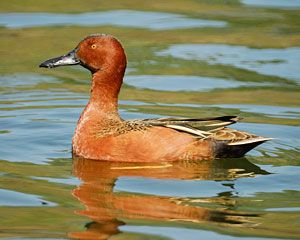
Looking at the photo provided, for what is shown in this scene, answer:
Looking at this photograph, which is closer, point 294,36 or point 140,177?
point 140,177

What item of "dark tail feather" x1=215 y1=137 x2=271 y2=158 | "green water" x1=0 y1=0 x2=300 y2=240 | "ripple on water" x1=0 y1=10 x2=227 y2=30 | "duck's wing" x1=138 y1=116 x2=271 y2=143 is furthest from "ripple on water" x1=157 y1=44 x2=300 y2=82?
"duck's wing" x1=138 y1=116 x2=271 y2=143

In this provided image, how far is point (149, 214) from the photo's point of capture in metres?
8.98

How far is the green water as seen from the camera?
8.88 metres

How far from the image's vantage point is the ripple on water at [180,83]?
556 inches

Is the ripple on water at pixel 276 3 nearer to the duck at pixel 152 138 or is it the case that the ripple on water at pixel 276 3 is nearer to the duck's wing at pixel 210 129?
the duck at pixel 152 138

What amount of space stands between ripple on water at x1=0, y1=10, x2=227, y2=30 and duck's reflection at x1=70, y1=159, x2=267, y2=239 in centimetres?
600

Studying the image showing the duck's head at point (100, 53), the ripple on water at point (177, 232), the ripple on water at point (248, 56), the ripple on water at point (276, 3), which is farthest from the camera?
the ripple on water at point (276, 3)

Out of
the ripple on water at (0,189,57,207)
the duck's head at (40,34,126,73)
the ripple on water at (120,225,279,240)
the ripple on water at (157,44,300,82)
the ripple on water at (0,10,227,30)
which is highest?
the duck's head at (40,34,126,73)

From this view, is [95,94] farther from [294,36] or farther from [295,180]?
[294,36]

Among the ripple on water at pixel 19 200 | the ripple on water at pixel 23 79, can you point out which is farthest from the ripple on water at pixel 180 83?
the ripple on water at pixel 19 200

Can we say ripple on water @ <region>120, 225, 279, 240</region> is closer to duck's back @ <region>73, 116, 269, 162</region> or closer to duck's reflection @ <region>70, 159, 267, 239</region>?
duck's reflection @ <region>70, 159, 267, 239</region>

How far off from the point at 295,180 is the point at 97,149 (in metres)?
2.05

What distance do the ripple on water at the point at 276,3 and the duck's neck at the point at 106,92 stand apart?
6786 millimetres

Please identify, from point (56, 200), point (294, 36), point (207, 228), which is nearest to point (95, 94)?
point (56, 200)
